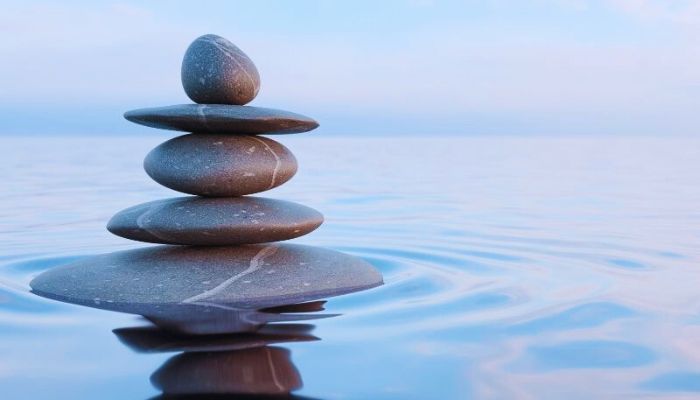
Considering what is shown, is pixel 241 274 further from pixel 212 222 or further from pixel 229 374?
pixel 229 374

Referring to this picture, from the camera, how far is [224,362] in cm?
427

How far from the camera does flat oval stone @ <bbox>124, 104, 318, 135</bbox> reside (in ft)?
20.7

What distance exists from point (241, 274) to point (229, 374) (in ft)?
7.40

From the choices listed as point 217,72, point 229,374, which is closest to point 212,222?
point 217,72

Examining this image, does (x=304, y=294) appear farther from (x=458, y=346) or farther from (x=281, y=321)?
(x=458, y=346)

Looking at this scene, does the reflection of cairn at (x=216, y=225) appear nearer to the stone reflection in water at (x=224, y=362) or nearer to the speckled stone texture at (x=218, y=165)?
the speckled stone texture at (x=218, y=165)

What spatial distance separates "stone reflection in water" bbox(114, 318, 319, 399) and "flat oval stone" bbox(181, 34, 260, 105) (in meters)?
2.38

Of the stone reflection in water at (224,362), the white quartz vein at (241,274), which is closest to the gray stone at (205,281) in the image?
the white quartz vein at (241,274)

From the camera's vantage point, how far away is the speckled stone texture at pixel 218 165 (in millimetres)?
6445

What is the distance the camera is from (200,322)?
5266 millimetres

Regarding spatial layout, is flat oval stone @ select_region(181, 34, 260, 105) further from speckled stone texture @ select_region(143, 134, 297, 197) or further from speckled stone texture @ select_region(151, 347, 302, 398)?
speckled stone texture @ select_region(151, 347, 302, 398)

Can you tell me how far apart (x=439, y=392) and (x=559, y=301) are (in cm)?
243

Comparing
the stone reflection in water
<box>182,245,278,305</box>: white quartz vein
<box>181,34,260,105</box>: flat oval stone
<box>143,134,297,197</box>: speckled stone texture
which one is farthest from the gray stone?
<box>181,34,260,105</box>: flat oval stone

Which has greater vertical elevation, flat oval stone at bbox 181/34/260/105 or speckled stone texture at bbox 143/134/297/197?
flat oval stone at bbox 181/34/260/105
